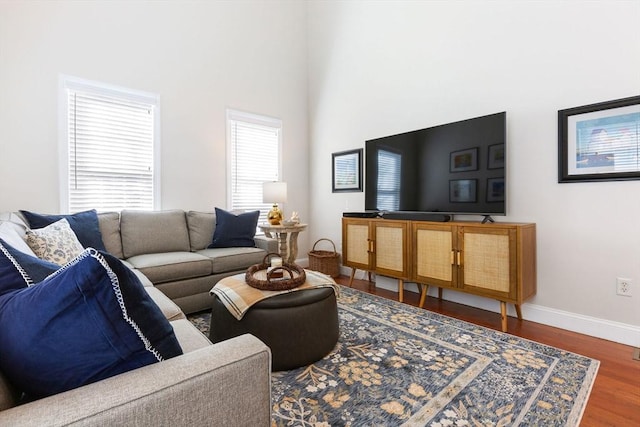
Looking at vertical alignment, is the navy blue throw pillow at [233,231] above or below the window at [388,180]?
below

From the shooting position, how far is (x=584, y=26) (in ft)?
7.68

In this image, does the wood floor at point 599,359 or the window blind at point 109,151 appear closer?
the wood floor at point 599,359

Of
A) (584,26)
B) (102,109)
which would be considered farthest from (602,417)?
(102,109)

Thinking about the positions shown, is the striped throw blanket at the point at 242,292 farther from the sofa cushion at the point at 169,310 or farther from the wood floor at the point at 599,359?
the wood floor at the point at 599,359

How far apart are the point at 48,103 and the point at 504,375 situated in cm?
427

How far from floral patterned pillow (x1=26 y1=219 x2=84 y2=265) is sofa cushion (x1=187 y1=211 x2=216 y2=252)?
1.17 m

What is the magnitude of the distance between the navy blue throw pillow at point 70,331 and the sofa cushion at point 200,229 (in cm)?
270

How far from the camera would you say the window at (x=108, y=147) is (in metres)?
A: 3.03

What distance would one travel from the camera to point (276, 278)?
211cm

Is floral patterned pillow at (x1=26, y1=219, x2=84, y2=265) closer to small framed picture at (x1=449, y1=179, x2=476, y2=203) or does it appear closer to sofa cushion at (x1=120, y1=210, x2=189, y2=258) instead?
sofa cushion at (x1=120, y1=210, x2=189, y2=258)

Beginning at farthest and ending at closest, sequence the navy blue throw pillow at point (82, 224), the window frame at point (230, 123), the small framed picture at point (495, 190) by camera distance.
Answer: the window frame at point (230, 123), the small framed picture at point (495, 190), the navy blue throw pillow at point (82, 224)

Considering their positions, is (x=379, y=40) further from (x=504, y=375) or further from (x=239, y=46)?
(x=504, y=375)

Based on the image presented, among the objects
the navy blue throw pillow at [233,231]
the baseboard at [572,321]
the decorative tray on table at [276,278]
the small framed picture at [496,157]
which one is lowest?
the baseboard at [572,321]

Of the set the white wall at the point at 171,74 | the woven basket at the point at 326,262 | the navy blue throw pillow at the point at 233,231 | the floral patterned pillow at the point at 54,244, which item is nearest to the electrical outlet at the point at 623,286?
the woven basket at the point at 326,262
